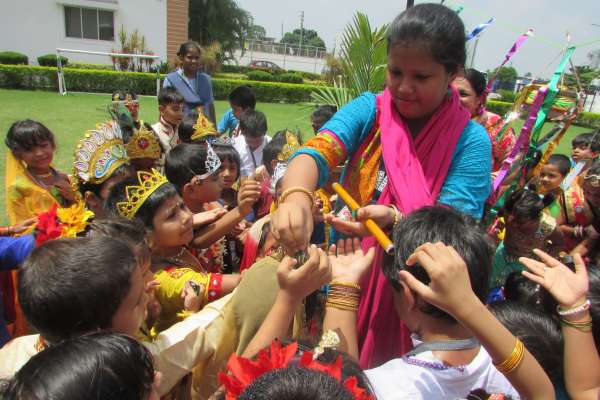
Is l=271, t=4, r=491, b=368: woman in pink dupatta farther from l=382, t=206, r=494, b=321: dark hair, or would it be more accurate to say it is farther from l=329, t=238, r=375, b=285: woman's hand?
l=382, t=206, r=494, b=321: dark hair

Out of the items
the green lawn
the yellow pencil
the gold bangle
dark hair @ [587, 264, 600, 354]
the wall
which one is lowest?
the green lawn

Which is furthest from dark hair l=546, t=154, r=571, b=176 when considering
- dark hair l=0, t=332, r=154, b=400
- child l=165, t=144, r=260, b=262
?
dark hair l=0, t=332, r=154, b=400

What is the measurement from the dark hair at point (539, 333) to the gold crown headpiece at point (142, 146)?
111 inches

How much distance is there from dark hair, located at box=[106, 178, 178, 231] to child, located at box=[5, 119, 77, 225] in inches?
43.7

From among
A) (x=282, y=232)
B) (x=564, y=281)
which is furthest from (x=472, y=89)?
(x=282, y=232)

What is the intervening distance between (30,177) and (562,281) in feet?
11.2

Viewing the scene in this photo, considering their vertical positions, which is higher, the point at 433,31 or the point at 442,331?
the point at 433,31

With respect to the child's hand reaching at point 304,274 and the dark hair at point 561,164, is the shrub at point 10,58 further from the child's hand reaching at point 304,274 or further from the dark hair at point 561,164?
the child's hand reaching at point 304,274

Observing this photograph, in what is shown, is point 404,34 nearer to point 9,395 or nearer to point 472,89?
point 9,395

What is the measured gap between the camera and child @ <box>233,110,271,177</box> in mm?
4703

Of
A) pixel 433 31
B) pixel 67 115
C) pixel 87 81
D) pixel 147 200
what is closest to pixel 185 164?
pixel 147 200

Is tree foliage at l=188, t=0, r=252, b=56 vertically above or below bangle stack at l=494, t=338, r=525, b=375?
above

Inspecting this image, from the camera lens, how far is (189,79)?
5.78 meters

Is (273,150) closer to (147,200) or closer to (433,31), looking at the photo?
(147,200)
